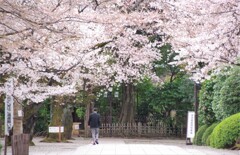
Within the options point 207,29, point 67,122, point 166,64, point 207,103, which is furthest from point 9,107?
point 166,64

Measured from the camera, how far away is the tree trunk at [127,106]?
31797 millimetres

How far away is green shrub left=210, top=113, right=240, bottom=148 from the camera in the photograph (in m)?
16.8

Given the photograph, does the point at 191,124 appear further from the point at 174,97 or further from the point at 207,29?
the point at 207,29

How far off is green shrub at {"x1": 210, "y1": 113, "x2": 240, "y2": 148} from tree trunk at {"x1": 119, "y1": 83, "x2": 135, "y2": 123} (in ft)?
47.1

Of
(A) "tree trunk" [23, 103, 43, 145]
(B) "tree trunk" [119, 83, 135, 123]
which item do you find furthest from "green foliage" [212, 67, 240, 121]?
(B) "tree trunk" [119, 83, 135, 123]

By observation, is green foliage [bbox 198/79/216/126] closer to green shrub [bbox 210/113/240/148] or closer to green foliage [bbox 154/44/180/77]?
green shrub [bbox 210/113/240/148]

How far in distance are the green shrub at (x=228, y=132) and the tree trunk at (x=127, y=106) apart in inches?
566

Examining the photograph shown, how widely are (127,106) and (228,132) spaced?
50.2 ft

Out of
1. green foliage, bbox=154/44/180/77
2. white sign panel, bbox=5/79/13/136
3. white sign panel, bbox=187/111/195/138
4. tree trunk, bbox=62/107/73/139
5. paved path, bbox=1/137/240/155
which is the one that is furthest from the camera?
green foliage, bbox=154/44/180/77

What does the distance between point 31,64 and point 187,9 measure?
6950 millimetres

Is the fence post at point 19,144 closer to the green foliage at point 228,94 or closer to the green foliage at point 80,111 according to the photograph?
the green foliage at point 228,94

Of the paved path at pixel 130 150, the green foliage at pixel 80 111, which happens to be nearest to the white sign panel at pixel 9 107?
the paved path at pixel 130 150

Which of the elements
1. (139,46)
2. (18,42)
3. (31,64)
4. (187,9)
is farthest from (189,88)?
(18,42)

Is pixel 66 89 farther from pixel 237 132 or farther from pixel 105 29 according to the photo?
pixel 237 132
